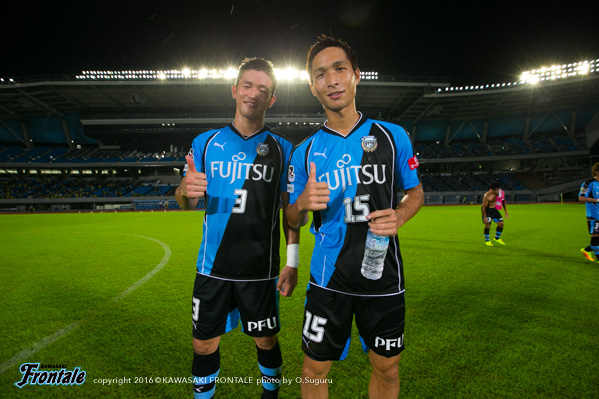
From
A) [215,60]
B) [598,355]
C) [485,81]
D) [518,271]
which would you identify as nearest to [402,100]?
[485,81]

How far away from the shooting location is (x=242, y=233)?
2258mm

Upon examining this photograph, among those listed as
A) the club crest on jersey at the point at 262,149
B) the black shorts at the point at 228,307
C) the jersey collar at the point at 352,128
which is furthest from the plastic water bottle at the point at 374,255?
the club crest on jersey at the point at 262,149

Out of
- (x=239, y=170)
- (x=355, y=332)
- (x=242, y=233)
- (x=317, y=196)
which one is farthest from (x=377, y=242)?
(x=355, y=332)

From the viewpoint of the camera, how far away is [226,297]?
2.16m

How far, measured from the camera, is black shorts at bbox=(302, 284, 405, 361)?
5.74ft

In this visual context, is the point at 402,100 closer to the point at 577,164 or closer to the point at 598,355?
the point at 577,164

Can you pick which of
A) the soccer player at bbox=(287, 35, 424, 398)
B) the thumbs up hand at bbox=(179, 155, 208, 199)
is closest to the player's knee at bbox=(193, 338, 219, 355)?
the soccer player at bbox=(287, 35, 424, 398)

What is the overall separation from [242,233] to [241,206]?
221 millimetres

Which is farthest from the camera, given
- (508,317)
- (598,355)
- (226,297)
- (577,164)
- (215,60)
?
(577,164)

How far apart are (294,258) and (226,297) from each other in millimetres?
612

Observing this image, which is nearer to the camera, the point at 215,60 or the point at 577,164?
the point at 215,60

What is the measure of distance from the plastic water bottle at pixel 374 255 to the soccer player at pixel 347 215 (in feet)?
0.22

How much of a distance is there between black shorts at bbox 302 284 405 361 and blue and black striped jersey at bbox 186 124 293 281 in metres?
0.62

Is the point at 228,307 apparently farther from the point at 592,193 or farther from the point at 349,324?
the point at 592,193
